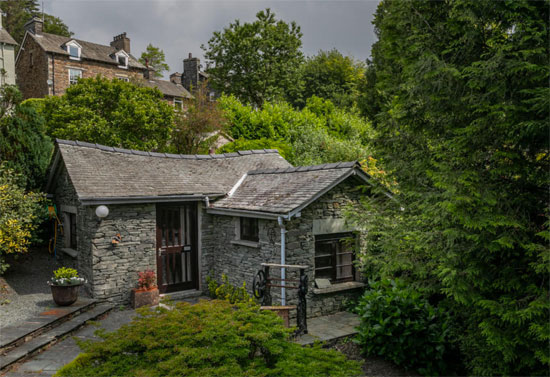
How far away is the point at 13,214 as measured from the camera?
34.4 ft

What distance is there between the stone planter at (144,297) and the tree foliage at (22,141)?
18.8 ft

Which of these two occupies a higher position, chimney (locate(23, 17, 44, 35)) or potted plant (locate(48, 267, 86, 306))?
chimney (locate(23, 17, 44, 35))

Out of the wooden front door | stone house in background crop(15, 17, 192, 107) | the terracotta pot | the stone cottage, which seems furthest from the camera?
stone house in background crop(15, 17, 192, 107)

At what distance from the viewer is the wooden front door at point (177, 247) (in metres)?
11.1

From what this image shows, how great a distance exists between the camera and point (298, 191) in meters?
9.94

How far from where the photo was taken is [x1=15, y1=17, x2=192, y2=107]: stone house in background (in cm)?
2840

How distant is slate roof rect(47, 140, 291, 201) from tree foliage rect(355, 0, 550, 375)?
7.21 meters

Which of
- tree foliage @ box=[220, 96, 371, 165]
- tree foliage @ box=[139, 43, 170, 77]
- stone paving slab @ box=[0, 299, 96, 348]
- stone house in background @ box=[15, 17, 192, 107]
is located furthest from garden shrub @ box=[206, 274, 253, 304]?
tree foliage @ box=[139, 43, 170, 77]

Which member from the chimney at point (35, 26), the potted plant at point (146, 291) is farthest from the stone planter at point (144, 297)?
the chimney at point (35, 26)

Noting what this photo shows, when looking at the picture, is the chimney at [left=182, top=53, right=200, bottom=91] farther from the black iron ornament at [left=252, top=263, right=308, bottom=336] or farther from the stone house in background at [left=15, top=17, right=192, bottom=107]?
the black iron ornament at [left=252, top=263, right=308, bottom=336]

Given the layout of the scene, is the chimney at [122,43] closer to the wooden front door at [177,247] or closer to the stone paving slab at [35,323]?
the wooden front door at [177,247]

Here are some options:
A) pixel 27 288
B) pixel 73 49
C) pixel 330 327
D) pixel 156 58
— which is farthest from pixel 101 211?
pixel 156 58

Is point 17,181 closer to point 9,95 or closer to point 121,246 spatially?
point 9,95

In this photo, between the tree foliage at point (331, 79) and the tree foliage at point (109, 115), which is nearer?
the tree foliage at point (109, 115)
